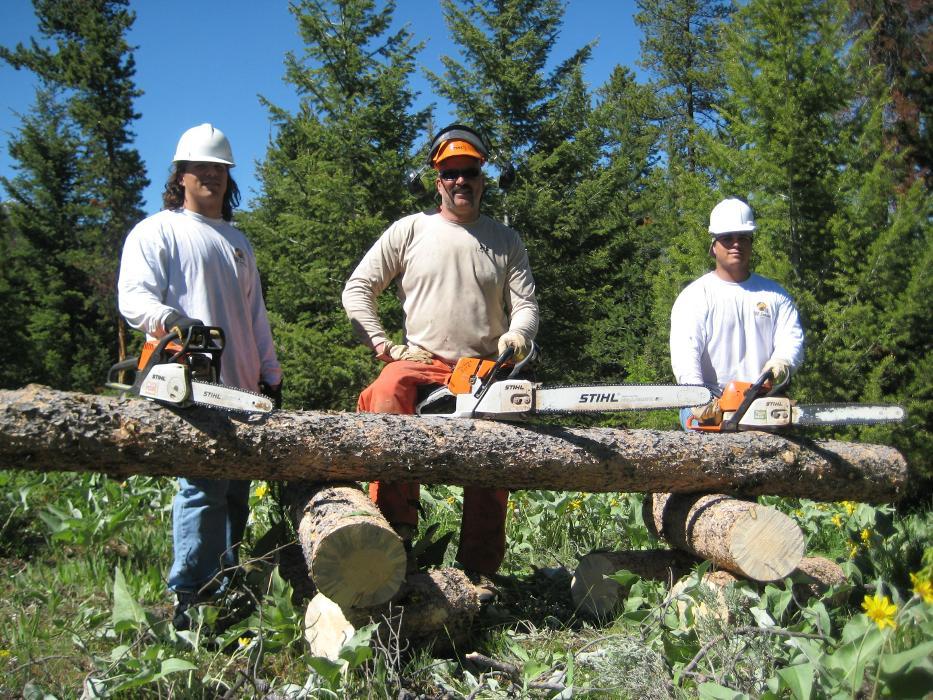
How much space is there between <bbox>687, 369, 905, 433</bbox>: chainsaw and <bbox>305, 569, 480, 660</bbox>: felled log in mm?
1439

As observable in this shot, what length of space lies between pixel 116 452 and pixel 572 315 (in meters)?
12.4

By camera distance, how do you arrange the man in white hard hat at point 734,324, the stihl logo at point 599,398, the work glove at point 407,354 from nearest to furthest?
the stihl logo at point 599,398
the work glove at point 407,354
the man in white hard hat at point 734,324

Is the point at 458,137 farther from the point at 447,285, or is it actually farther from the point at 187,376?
the point at 187,376

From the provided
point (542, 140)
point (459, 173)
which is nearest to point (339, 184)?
point (542, 140)

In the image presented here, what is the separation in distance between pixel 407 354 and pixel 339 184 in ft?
31.0

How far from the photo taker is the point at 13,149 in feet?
84.4

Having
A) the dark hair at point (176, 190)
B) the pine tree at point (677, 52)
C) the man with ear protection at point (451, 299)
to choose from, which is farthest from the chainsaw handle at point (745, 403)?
the pine tree at point (677, 52)

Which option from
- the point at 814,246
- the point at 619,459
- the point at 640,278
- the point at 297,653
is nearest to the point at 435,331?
the point at 619,459

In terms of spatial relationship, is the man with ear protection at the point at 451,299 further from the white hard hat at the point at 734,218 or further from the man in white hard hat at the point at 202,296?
the white hard hat at the point at 734,218

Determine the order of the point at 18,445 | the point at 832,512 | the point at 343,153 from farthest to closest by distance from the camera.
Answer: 1. the point at 343,153
2. the point at 832,512
3. the point at 18,445

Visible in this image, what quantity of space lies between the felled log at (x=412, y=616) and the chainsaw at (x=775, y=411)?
1.44 metres

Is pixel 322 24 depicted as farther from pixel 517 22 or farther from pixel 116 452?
pixel 116 452

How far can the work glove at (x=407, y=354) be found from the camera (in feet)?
11.4

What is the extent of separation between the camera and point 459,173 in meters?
3.62
